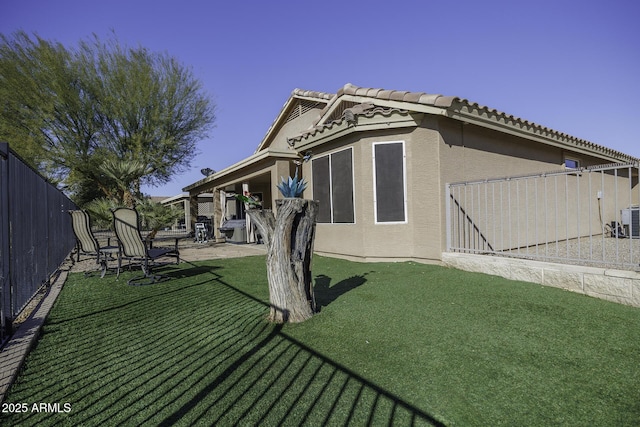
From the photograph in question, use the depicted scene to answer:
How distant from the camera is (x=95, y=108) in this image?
15078 mm

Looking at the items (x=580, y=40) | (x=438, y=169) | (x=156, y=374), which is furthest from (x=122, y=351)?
(x=580, y=40)

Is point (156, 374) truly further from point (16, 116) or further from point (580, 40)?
point (16, 116)

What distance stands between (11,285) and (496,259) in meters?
6.67

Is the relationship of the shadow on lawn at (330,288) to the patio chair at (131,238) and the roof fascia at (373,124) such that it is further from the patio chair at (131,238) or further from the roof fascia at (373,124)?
the roof fascia at (373,124)

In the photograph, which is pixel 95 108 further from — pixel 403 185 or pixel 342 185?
pixel 403 185

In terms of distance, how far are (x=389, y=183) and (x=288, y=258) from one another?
4.28 m

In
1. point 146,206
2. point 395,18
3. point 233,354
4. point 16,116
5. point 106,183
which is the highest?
point 395,18

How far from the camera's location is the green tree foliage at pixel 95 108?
1394cm

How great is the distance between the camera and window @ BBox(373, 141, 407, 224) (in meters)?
7.19

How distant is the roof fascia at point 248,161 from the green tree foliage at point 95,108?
259 centimetres

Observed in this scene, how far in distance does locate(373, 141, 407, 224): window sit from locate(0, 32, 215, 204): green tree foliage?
10.3 metres

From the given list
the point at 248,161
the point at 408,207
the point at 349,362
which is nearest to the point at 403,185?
the point at 408,207

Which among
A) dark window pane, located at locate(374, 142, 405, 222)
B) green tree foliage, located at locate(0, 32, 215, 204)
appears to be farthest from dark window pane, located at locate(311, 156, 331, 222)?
green tree foliage, located at locate(0, 32, 215, 204)

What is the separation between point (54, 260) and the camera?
22.9ft
